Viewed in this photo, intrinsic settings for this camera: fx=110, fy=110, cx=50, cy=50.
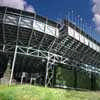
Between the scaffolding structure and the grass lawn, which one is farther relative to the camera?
the scaffolding structure

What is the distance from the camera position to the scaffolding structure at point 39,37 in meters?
17.4

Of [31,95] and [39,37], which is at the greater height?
[39,37]

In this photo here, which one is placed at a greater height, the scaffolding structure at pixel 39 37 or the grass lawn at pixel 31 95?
the scaffolding structure at pixel 39 37

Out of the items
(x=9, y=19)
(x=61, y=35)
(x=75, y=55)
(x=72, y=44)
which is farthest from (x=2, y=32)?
(x=75, y=55)

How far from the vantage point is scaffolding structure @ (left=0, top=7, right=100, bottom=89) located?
17.4 metres

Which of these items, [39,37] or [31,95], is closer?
[31,95]

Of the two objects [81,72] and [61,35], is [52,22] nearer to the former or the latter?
[61,35]

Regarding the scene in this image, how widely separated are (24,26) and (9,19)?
8.17ft

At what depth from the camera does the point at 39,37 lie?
64.1ft

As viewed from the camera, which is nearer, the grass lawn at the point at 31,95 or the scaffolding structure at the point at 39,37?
the grass lawn at the point at 31,95

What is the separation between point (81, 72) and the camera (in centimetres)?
2652

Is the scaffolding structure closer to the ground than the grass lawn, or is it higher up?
higher up

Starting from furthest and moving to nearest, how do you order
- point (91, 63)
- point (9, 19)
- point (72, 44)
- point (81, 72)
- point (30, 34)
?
point (91, 63) < point (81, 72) < point (72, 44) < point (30, 34) < point (9, 19)

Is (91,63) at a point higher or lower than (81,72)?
higher
